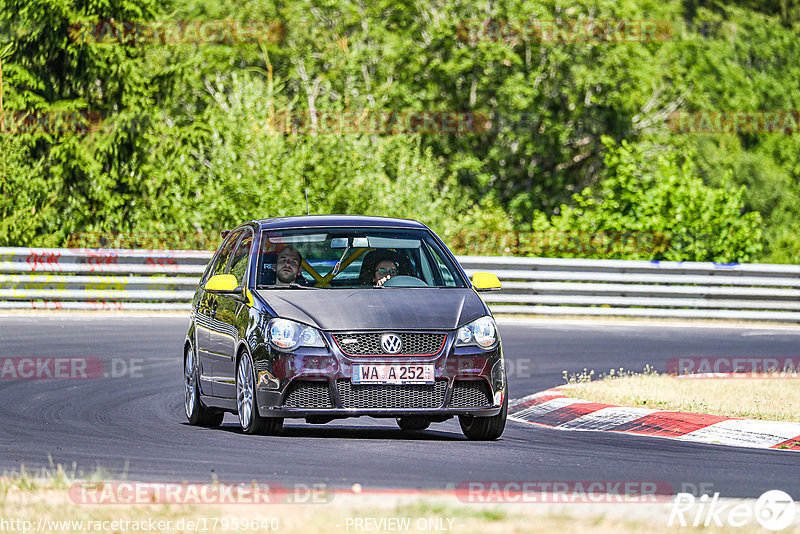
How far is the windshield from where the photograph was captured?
32.8 ft

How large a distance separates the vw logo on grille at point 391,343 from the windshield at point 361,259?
97cm

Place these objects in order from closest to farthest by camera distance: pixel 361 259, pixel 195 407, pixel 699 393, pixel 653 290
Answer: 1. pixel 361 259
2. pixel 195 407
3. pixel 699 393
4. pixel 653 290

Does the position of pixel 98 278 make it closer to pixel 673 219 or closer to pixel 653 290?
pixel 653 290

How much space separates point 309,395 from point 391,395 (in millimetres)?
538

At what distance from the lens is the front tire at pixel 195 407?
10.6m

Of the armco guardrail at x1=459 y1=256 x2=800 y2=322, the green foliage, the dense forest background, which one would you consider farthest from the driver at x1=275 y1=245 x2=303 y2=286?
the green foliage

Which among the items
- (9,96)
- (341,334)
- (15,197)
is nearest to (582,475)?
(341,334)

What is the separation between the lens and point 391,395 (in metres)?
8.99

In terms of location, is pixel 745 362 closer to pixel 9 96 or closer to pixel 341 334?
pixel 341 334

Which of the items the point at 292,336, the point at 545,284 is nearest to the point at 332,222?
the point at 292,336

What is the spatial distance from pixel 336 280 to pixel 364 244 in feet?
1.14

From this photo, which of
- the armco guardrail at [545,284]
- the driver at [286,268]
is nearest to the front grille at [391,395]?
the driver at [286,268]

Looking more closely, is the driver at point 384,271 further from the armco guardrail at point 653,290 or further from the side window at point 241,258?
the armco guardrail at point 653,290

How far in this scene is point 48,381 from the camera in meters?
13.5
